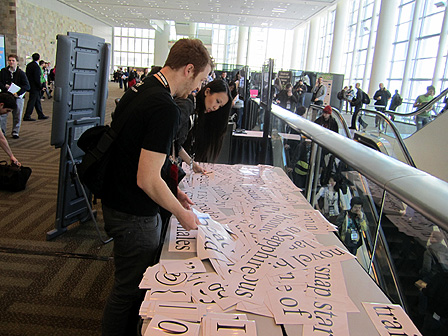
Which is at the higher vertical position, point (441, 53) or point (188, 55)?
point (441, 53)

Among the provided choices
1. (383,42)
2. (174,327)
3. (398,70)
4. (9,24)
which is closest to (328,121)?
(174,327)

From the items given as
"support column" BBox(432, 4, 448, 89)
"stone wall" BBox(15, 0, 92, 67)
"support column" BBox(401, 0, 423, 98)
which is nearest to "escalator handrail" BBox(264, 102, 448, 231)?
"support column" BBox(432, 4, 448, 89)

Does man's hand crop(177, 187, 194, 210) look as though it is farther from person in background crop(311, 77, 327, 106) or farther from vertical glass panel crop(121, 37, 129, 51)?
vertical glass panel crop(121, 37, 129, 51)

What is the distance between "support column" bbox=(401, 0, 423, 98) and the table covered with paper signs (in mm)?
12432

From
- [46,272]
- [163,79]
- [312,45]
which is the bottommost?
[46,272]

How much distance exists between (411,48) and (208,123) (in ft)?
40.1

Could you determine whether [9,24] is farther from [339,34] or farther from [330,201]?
[330,201]

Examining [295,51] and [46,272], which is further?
[295,51]

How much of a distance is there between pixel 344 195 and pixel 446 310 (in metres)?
0.76

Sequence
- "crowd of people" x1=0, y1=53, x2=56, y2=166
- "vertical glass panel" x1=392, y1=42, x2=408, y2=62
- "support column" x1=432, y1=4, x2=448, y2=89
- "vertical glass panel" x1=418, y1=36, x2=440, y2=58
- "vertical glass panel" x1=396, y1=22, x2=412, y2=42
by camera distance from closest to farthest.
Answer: "crowd of people" x1=0, y1=53, x2=56, y2=166
"support column" x1=432, y1=4, x2=448, y2=89
"vertical glass panel" x1=418, y1=36, x2=440, y2=58
"vertical glass panel" x1=396, y1=22, x2=412, y2=42
"vertical glass panel" x1=392, y1=42, x2=408, y2=62

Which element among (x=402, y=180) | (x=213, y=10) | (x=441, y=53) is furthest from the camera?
(x=213, y=10)

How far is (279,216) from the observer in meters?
1.68

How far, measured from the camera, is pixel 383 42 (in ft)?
42.8

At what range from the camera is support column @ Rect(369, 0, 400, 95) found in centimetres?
1266
